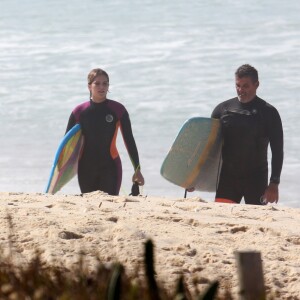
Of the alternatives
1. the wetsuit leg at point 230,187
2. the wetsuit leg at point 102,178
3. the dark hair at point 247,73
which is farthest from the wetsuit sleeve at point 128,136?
the dark hair at point 247,73

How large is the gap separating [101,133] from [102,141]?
8 centimetres

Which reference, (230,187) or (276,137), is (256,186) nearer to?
(230,187)

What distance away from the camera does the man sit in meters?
9.60

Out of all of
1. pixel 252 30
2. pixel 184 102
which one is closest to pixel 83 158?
pixel 184 102

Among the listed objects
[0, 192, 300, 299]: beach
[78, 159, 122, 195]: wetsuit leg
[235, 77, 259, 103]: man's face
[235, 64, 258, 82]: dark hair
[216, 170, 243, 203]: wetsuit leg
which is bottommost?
[0, 192, 300, 299]: beach

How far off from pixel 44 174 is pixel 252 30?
14910mm

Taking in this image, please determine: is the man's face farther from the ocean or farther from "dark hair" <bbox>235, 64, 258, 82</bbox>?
the ocean

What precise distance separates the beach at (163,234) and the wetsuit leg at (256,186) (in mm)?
769

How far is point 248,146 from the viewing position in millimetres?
9656

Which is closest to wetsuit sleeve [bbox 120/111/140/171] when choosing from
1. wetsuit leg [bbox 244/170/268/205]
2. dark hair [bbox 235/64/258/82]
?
wetsuit leg [bbox 244/170/268/205]

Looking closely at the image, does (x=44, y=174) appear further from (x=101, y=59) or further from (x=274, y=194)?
(x=101, y=59)

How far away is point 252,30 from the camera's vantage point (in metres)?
28.6

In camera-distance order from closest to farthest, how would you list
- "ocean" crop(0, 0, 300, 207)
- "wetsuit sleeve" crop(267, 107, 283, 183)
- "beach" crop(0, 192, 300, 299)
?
"beach" crop(0, 192, 300, 299)
"wetsuit sleeve" crop(267, 107, 283, 183)
"ocean" crop(0, 0, 300, 207)

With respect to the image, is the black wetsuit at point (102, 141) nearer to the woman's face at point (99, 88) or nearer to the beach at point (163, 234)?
the woman's face at point (99, 88)
